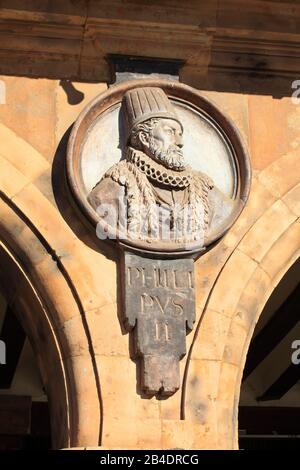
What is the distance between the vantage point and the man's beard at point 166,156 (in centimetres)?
527

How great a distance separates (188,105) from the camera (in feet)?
18.2

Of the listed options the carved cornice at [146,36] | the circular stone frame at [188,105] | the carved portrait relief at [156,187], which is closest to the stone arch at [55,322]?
the circular stone frame at [188,105]

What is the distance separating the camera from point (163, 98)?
5.43m

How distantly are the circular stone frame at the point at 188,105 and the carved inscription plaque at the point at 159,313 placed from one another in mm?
69

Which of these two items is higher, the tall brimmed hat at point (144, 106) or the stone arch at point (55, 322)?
the tall brimmed hat at point (144, 106)

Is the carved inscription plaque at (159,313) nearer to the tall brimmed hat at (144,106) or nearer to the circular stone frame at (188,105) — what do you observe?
the circular stone frame at (188,105)

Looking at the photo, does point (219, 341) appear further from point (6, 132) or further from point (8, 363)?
point (8, 363)

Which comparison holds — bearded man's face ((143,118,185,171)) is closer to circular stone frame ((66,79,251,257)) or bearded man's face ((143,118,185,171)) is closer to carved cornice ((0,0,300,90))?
circular stone frame ((66,79,251,257))

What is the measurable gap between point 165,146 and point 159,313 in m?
0.83

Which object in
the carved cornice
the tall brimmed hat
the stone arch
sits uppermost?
the carved cornice

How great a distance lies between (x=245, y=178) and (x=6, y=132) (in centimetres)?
120

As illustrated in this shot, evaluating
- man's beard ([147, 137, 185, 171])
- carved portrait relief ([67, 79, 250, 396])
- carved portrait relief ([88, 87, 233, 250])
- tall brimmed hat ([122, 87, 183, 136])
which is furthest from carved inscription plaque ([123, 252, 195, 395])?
tall brimmed hat ([122, 87, 183, 136])

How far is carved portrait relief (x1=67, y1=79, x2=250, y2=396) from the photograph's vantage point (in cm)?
506
